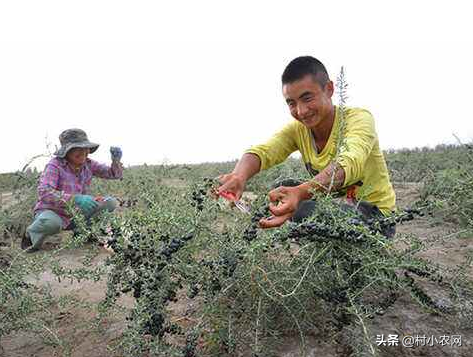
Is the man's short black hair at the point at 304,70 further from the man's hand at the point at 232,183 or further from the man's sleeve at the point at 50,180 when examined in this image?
the man's sleeve at the point at 50,180

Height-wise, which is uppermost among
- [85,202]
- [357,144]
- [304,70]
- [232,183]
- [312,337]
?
[304,70]

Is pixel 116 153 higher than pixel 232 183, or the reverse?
pixel 116 153

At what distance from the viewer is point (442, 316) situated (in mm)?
2137

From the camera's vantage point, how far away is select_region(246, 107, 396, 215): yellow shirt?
2.28m

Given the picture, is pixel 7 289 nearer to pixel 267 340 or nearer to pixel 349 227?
pixel 267 340

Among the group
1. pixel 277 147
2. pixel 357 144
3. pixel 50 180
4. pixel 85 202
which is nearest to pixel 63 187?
pixel 50 180

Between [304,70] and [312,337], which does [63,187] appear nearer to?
[304,70]

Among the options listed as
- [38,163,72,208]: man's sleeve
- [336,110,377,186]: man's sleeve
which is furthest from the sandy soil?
[38,163,72,208]: man's sleeve

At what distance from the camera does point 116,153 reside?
4887mm

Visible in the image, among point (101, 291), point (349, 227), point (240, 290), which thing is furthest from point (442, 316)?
point (101, 291)

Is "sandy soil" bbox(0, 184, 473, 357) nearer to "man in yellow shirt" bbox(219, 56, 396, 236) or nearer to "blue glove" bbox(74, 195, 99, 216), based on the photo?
"man in yellow shirt" bbox(219, 56, 396, 236)

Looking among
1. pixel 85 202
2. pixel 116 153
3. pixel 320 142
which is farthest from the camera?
pixel 116 153

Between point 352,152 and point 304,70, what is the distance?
2.19 ft

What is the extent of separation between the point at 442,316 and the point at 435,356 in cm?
27
